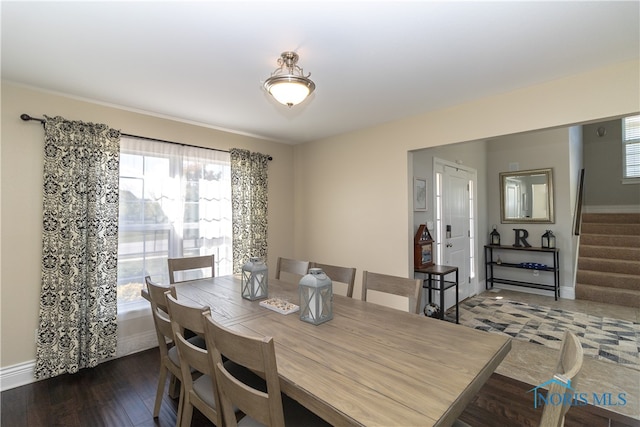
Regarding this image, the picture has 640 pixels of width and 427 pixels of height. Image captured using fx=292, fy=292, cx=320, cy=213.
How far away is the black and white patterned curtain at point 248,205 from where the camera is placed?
3.73m

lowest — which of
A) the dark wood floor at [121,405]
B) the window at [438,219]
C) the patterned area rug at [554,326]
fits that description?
the dark wood floor at [121,405]

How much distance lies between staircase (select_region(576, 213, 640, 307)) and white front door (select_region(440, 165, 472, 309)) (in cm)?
192

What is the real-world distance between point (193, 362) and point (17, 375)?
222cm

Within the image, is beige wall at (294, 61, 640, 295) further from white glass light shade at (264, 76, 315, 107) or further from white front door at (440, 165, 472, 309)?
white glass light shade at (264, 76, 315, 107)

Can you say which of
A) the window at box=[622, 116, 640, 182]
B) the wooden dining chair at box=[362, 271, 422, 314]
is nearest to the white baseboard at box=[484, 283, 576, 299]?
the window at box=[622, 116, 640, 182]

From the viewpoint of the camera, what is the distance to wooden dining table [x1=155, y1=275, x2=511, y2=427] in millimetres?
930

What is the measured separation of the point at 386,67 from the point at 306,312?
5.94 ft

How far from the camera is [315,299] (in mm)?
1626

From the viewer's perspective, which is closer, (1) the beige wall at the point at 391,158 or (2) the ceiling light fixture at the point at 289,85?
(2) the ceiling light fixture at the point at 289,85

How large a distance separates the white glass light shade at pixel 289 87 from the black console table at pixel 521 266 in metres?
4.92

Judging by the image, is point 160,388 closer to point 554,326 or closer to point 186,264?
point 186,264

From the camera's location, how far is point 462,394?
38.8 inches

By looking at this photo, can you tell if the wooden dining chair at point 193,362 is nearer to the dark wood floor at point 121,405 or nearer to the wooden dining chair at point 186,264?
the dark wood floor at point 121,405

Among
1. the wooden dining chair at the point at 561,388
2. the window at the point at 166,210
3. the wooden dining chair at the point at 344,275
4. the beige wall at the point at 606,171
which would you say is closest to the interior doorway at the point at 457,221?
the wooden dining chair at the point at 344,275
